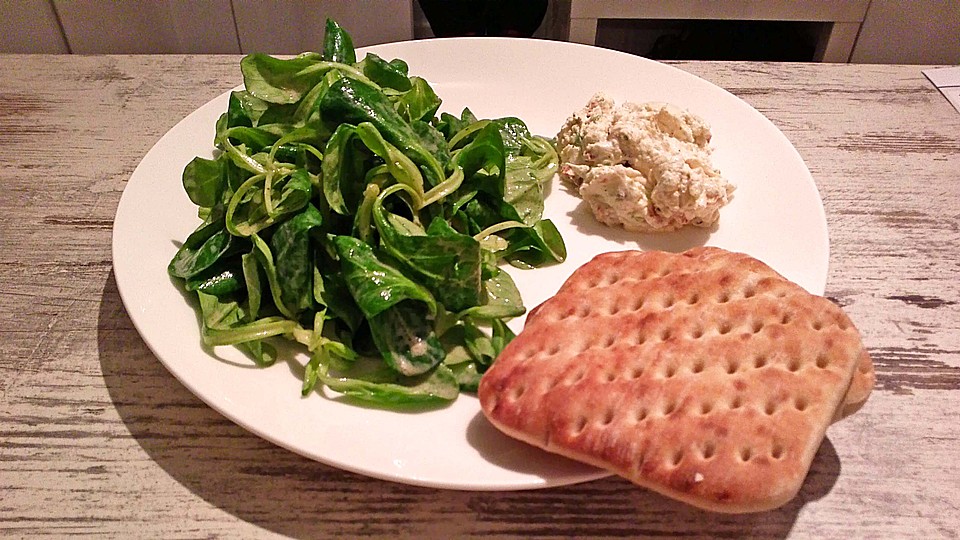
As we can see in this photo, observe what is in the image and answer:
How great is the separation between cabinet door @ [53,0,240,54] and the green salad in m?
1.53

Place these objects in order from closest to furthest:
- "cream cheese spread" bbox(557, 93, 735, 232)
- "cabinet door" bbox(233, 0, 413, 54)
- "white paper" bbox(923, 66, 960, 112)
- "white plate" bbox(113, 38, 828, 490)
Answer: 1. "white plate" bbox(113, 38, 828, 490)
2. "cream cheese spread" bbox(557, 93, 735, 232)
3. "white paper" bbox(923, 66, 960, 112)
4. "cabinet door" bbox(233, 0, 413, 54)

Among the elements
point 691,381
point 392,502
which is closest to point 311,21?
point 392,502

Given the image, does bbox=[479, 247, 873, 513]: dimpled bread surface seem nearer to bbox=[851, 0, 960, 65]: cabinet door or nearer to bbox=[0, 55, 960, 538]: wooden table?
bbox=[0, 55, 960, 538]: wooden table

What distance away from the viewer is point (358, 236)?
1.13 m

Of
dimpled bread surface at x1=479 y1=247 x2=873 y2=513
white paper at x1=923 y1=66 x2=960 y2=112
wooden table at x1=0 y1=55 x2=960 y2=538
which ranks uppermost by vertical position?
dimpled bread surface at x1=479 y1=247 x2=873 y2=513

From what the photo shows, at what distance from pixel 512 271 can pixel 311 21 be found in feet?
5.97

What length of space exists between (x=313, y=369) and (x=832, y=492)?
28.6 inches

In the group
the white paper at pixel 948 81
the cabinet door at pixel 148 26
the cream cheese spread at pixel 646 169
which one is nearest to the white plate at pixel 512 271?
the cream cheese spread at pixel 646 169

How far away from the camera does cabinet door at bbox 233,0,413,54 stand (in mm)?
2607

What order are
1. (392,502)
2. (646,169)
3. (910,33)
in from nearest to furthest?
1. (392,502)
2. (646,169)
3. (910,33)

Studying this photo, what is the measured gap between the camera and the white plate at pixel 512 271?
0.90m

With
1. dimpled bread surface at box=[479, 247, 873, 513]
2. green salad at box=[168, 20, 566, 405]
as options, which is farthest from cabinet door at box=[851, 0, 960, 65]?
dimpled bread surface at box=[479, 247, 873, 513]

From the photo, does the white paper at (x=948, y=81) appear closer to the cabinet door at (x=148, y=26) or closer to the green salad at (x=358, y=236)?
the green salad at (x=358, y=236)

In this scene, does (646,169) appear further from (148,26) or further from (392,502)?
(148,26)
